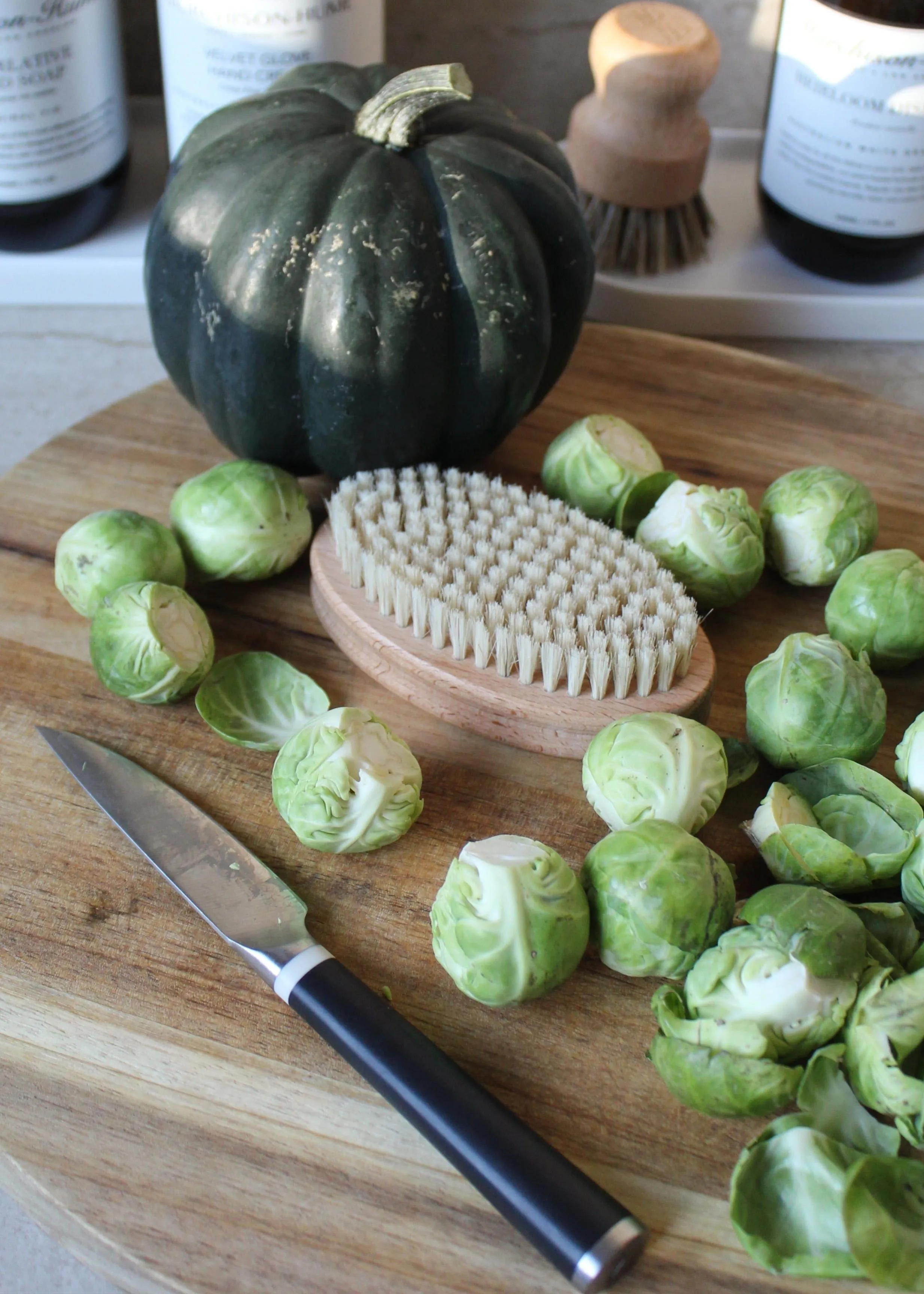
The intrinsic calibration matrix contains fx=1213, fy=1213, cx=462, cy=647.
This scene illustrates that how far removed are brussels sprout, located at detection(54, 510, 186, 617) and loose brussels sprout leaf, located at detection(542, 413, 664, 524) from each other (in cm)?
41

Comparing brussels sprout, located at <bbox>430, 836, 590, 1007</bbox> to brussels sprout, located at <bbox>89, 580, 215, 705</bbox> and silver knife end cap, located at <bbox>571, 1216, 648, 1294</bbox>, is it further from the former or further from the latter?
brussels sprout, located at <bbox>89, 580, 215, 705</bbox>

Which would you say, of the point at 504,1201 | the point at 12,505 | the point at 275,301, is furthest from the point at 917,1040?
the point at 12,505

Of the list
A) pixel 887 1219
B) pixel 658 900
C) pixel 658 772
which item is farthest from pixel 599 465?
pixel 887 1219

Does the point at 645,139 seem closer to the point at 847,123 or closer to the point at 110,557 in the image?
the point at 847,123

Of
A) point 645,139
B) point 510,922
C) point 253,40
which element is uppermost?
point 253,40

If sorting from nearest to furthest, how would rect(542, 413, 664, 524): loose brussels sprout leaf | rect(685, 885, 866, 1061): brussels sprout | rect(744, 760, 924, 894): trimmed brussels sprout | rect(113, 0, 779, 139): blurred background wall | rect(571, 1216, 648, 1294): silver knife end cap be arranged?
rect(571, 1216, 648, 1294): silver knife end cap → rect(685, 885, 866, 1061): brussels sprout → rect(744, 760, 924, 894): trimmed brussels sprout → rect(542, 413, 664, 524): loose brussels sprout leaf → rect(113, 0, 779, 139): blurred background wall

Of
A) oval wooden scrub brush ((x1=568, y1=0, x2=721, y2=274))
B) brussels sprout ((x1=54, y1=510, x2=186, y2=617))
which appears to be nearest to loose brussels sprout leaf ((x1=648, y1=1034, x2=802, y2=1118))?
brussels sprout ((x1=54, y1=510, x2=186, y2=617))

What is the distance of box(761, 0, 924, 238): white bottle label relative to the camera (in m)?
1.47

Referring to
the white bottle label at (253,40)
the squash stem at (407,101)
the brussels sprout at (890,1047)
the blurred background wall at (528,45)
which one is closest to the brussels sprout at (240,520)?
the squash stem at (407,101)

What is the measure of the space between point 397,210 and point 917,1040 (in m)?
0.85

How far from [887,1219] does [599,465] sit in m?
0.76

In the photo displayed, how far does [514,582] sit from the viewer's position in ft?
3.70

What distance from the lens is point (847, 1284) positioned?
0.78 m

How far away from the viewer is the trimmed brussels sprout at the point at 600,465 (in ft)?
4.18
